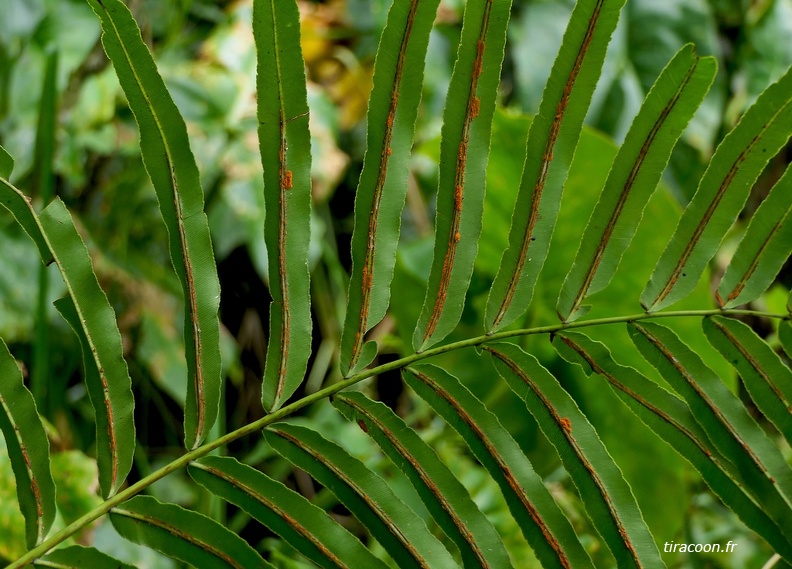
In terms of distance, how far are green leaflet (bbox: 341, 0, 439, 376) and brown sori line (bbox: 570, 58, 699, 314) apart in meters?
0.15

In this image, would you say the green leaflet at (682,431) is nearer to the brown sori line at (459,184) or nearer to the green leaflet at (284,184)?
the brown sori line at (459,184)

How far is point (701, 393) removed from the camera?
52 cm

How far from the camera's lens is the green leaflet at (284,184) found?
0.47 metres

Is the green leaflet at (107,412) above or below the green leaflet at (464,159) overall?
below

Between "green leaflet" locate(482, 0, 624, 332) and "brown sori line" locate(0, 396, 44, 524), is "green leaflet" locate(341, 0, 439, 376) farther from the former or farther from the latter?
"brown sori line" locate(0, 396, 44, 524)

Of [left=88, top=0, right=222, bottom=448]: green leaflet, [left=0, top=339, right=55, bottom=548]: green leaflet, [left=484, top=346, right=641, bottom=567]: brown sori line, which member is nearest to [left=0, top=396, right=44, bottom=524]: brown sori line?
[left=0, top=339, right=55, bottom=548]: green leaflet

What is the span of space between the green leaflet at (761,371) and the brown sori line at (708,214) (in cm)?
5

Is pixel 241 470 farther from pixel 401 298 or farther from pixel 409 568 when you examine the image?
pixel 401 298

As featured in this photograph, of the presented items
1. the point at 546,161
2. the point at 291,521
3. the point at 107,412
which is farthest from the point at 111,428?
the point at 546,161

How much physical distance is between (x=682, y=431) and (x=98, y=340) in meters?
0.42

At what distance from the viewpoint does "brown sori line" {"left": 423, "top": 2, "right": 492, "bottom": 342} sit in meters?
0.51

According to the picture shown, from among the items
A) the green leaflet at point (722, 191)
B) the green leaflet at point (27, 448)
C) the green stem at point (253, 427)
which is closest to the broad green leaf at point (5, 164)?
the green leaflet at point (27, 448)

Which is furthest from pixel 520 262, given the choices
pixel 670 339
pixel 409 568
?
pixel 409 568

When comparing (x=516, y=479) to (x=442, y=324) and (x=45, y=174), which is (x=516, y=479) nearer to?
(x=442, y=324)
